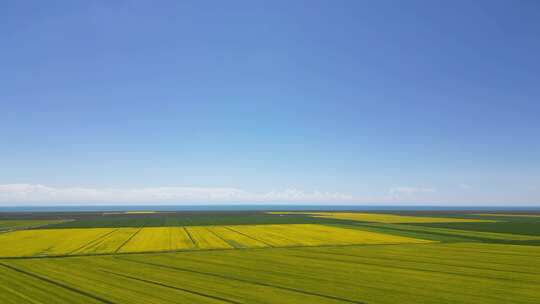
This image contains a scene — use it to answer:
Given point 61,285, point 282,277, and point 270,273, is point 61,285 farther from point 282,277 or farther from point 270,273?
point 282,277

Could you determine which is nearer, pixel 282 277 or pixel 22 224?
pixel 282 277

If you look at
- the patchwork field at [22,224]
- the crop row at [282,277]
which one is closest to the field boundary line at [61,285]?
the crop row at [282,277]

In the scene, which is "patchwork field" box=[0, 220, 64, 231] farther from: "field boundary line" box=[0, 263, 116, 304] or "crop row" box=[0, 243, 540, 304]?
"field boundary line" box=[0, 263, 116, 304]

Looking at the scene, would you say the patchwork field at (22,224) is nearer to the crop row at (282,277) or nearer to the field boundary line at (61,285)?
the crop row at (282,277)

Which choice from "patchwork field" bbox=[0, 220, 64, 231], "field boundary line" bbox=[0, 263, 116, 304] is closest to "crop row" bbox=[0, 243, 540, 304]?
"field boundary line" bbox=[0, 263, 116, 304]

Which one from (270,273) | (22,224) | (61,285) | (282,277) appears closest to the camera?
(61,285)

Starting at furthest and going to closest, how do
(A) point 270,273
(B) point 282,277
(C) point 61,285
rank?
(A) point 270,273 → (B) point 282,277 → (C) point 61,285

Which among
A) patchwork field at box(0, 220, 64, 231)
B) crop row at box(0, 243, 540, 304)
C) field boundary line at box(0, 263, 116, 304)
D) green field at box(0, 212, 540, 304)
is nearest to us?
field boundary line at box(0, 263, 116, 304)

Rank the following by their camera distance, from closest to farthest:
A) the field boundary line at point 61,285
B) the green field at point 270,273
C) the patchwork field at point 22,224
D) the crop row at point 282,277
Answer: the field boundary line at point 61,285 → the crop row at point 282,277 → the green field at point 270,273 → the patchwork field at point 22,224

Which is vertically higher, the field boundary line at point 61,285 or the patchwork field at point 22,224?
the field boundary line at point 61,285

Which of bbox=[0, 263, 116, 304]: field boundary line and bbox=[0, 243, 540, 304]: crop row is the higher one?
bbox=[0, 263, 116, 304]: field boundary line

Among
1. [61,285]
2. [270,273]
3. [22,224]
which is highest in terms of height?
[61,285]

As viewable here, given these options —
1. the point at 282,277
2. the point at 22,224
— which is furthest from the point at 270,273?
the point at 22,224
